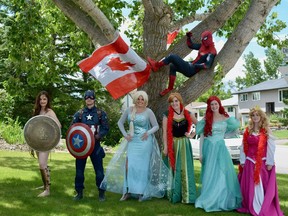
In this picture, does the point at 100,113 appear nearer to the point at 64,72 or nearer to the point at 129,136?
the point at 129,136

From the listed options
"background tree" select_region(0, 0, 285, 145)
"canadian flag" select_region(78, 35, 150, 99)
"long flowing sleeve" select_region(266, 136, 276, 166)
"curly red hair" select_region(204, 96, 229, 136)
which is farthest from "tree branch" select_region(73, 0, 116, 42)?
"long flowing sleeve" select_region(266, 136, 276, 166)

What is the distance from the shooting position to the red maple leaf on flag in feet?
24.7

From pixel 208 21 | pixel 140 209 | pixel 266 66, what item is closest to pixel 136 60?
pixel 208 21

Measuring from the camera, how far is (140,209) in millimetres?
6395

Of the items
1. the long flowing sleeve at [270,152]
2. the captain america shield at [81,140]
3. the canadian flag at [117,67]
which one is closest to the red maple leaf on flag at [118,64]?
the canadian flag at [117,67]

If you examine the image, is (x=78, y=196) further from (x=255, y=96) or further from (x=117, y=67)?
Result: (x=255, y=96)

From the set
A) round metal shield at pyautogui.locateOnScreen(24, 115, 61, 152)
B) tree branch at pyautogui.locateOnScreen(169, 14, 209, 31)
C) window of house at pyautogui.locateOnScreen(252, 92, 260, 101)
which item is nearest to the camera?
round metal shield at pyautogui.locateOnScreen(24, 115, 61, 152)

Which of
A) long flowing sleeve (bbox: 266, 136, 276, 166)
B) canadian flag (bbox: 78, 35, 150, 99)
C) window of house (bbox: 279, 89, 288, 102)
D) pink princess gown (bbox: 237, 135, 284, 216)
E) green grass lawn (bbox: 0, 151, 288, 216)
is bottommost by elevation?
green grass lawn (bbox: 0, 151, 288, 216)

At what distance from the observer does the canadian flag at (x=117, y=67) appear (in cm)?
744

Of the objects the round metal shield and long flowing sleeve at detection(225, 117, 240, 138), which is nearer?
long flowing sleeve at detection(225, 117, 240, 138)

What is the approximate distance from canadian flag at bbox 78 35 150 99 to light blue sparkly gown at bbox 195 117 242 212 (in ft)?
5.51

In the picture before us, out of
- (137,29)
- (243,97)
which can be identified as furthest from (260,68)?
(137,29)

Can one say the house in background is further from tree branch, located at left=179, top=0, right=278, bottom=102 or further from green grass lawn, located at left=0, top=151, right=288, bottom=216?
tree branch, located at left=179, top=0, right=278, bottom=102

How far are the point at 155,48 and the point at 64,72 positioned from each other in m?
19.4
